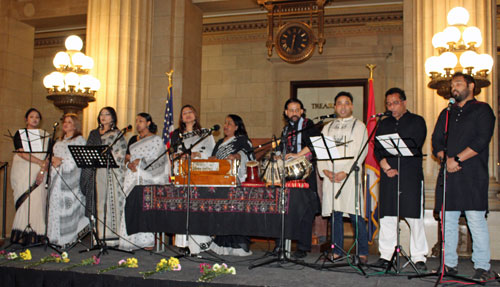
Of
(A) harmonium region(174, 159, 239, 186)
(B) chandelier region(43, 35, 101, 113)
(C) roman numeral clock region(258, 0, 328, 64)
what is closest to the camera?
(A) harmonium region(174, 159, 239, 186)

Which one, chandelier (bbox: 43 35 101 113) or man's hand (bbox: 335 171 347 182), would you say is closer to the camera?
man's hand (bbox: 335 171 347 182)

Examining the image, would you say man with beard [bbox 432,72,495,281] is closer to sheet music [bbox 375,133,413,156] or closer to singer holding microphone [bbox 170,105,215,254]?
sheet music [bbox 375,133,413,156]

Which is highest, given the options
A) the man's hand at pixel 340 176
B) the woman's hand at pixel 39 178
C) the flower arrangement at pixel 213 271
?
the man's hand at pixel 340 176

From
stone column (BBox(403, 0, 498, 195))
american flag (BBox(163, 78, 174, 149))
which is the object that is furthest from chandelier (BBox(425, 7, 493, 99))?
american flag (BBox(163, 78, 174, 149))

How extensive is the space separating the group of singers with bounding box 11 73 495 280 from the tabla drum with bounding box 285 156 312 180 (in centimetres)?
16

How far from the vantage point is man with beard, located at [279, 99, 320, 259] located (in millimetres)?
5211

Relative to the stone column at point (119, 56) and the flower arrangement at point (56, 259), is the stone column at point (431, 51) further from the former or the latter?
the flower arrangement at point (56, 259)

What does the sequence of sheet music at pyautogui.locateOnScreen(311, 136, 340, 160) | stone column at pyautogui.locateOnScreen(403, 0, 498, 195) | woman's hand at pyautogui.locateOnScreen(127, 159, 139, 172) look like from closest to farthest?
sheet music at pyautogui.locateOnScreen(311, 136, 340, 160) < woman's hand at pyautogui.locateOnScreen(127, 159, 139, 172) < stone column at pyautogui.locateOnScreen(403, 0, 498, 195)

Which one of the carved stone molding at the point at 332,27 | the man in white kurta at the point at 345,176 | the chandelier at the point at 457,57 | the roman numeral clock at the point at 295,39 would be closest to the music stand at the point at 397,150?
the man in white kurta at the point at 345,176

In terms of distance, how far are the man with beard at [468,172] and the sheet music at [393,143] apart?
0.33 meters

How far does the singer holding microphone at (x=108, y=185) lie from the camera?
21.5ft

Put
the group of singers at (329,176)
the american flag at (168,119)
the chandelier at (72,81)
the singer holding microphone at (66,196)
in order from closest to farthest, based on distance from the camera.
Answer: the group of singers at (329,176), the singer holding microphone at (66,196), the chandelier at (72,81), the american flag at (168,119)

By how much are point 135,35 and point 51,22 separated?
3.11 m

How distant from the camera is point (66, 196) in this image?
6.64 metres
